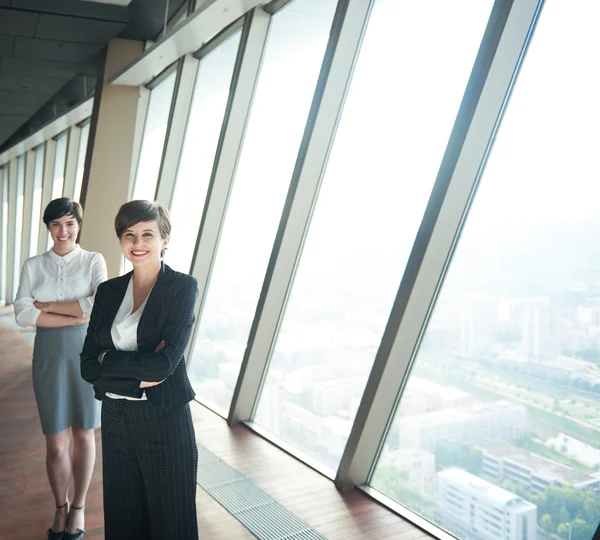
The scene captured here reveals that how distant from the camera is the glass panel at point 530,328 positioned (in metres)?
2.64

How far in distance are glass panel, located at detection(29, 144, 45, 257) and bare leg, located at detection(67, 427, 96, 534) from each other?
36.2 feet

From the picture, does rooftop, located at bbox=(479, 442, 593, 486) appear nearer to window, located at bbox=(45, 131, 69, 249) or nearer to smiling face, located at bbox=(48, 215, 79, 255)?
smiling face, located at bbox=(48, 215, 79, 255)

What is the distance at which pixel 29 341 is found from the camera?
9.06 m

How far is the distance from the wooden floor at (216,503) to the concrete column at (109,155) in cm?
309

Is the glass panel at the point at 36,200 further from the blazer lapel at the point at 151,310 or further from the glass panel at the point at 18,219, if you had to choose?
the blazer lapel at the point at 151,310

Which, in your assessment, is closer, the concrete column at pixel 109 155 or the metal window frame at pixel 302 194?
the metal window frame at pixel 302 194

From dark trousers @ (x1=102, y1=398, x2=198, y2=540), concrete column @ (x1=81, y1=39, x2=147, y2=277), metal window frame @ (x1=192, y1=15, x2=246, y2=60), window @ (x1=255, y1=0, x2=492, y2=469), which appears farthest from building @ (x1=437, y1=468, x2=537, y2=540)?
concrete column @ (x1=81, y1=39, x2=147, y2=277)

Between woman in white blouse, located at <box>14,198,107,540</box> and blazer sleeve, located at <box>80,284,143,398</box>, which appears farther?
woman in white blouse, located at <box>14,198,107,540</box>

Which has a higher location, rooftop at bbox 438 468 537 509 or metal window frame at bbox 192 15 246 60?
metal window frame at bbox 192 15 246 60

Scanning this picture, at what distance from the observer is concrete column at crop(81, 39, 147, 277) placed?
25.2ft

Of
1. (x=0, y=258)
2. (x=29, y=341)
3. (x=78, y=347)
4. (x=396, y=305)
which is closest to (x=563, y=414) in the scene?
(x=396, y=305)

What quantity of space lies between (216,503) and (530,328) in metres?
2.02

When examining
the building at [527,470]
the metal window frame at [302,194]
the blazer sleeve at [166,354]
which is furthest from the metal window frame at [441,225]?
the blazer sleeve at [166,354]

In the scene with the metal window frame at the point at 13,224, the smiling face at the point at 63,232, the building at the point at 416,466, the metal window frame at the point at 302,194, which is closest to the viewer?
the smiling face at the point at 63,232
